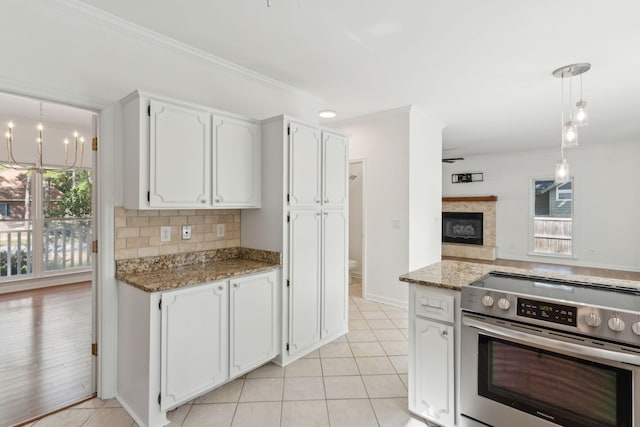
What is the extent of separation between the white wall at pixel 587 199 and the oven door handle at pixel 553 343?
22.5 ft

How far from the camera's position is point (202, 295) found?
2.11m

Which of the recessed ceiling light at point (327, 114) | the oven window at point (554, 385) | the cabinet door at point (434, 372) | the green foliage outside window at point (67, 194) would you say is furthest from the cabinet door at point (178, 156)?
the green foliage outside window at point (67, 194)

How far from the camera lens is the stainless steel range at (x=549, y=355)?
4.58ft

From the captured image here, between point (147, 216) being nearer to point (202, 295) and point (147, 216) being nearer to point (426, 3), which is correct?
point (202, 295)

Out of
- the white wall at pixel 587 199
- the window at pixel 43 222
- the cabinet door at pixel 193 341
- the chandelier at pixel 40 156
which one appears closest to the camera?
the cabinet door at pixel 193 341

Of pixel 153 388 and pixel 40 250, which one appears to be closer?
pixel 153 388

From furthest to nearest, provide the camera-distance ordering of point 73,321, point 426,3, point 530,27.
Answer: point 73,321
point 530,27
point 426,3

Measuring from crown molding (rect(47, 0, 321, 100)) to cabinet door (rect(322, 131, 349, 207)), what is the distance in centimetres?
86

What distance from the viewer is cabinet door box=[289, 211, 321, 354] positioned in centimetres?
272

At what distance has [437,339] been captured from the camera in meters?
1.89

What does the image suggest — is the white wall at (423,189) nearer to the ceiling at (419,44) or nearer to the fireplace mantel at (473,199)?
the ceiling at (419,44)

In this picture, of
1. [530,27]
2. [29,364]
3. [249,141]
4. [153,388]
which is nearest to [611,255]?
[530,27]

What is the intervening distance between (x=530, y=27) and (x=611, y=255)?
6493 mm

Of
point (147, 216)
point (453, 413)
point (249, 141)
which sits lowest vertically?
point (453, 413)
